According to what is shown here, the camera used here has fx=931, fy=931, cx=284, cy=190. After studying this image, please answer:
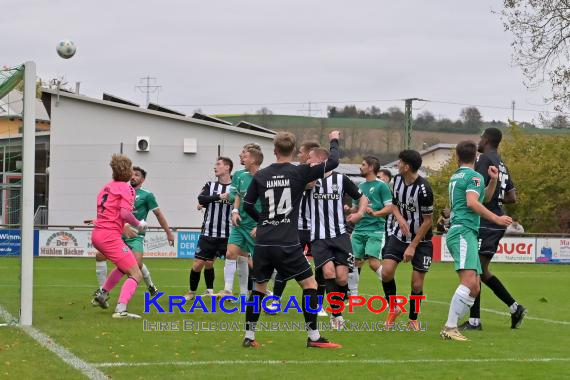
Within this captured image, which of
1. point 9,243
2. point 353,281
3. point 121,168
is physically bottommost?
point 353,281

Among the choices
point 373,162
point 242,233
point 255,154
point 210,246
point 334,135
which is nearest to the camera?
point 334,135

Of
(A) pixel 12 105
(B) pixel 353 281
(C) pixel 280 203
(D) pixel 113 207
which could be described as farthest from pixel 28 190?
(B) pixel 353 281

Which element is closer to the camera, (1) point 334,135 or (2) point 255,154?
(1) point 334,135

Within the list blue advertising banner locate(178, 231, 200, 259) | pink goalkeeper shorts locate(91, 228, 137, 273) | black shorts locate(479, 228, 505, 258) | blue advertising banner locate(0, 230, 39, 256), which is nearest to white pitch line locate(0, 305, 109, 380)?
pink goalkeeper shorts locate(91, 228, 137, 273)

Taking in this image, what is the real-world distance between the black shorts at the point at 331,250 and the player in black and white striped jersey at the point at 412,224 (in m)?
0.49

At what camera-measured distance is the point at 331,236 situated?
10500 millimetres

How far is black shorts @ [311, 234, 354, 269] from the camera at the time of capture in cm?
1045

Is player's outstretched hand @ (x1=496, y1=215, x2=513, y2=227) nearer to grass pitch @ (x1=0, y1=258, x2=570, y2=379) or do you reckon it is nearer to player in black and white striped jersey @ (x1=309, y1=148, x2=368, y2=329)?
grass pitch @ (x1=0, y1=258, x2=570, y2=379)

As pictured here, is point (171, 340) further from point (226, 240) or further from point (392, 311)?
point (226, 240)

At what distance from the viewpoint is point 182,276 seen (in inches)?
834

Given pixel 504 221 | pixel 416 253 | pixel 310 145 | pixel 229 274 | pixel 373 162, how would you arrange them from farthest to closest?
pixel 229 274
pixel 373 162
pixel 310 145
pixel 416 253
pixel 504 221

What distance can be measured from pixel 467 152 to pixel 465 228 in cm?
80

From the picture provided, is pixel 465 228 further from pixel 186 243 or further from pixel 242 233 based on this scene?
pixel 186 243

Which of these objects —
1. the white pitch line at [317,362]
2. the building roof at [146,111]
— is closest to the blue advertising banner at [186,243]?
the building roof at [146,111]
